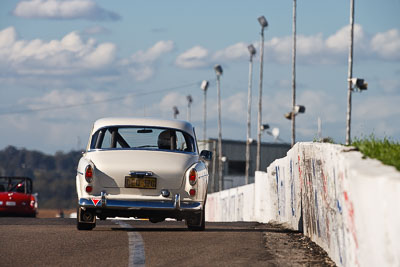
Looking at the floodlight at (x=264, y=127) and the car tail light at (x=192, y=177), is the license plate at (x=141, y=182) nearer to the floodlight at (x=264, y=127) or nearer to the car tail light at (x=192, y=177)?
the car tail light at (x=192, y=177)

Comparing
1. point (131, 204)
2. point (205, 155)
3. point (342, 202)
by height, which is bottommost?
point (131, 204)

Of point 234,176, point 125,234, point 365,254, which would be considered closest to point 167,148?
point 125,234

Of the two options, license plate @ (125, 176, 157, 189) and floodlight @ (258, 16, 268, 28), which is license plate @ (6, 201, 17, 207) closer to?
license plate @ (125, 176, 157, 189)

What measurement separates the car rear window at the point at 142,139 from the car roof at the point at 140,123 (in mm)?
72

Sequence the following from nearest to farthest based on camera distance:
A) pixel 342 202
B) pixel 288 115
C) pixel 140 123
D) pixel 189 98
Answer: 1. pixel 342 202
2. pixel 140 123
3. pixel 288 115
4. pixel 189 98

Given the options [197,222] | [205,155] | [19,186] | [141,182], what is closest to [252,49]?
[19,186]

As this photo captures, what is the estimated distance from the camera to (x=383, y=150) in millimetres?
9750

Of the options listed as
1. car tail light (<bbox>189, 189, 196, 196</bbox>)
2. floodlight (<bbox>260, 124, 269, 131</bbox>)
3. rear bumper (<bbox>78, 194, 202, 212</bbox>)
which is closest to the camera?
rear bumper (<bbox>78, 194, 202, 212</bbox>)

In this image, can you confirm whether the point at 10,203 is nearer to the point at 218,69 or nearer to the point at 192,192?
the point at 192,192

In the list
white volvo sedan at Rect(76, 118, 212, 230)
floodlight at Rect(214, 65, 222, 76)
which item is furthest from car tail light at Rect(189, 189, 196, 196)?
floodlight at Rect(214, 65, 222, 76)

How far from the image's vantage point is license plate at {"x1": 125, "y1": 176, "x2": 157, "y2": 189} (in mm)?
13312

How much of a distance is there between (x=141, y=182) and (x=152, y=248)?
256cm

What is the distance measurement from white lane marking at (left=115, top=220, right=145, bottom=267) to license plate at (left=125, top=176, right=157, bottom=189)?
2.27ft

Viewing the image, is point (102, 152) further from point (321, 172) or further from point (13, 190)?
point (13, 190)
